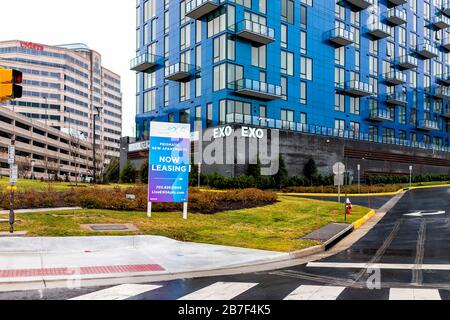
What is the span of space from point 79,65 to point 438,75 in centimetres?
11698

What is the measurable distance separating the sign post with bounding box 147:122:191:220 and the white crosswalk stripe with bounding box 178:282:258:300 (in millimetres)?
10253

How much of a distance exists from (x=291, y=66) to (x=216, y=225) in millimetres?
36196

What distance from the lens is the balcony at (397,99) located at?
213ft

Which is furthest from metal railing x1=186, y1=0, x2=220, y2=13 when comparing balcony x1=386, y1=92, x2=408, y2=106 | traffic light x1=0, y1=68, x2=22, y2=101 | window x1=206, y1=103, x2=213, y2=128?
traffic light x1=0, y1=68, x2=22, y2=101

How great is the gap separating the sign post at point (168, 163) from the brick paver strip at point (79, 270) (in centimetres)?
840

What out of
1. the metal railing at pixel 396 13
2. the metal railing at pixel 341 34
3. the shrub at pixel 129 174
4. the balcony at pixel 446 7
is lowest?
the shrub at pixel 129 174

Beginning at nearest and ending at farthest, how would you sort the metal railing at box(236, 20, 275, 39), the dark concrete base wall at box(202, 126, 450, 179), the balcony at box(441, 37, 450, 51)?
1. the metal railing at box(236, 20, 275, 39)
2. the dark concrete base wall at box(202, 126, 450, 179)
3. the balcony at box(441, 37, 450, 51)

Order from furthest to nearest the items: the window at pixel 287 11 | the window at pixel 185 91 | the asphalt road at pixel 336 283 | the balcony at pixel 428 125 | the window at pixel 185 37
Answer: the balcony at pixel 428 125 → the window at pixel 185 37 → the window at pixel 185 91 → the window at pixel 287 11 → the asphalt road at pixel 336 283

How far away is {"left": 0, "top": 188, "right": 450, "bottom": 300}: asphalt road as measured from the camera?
26.7 feet

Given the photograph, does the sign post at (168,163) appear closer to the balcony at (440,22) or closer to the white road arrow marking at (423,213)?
the white road arrow marking at (423,213)

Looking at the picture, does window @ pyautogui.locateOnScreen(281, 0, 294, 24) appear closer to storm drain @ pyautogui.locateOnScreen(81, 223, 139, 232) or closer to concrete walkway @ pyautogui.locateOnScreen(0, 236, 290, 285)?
storm drain @ pyautogui.locateOnScreen(81, 223, 139, 232)

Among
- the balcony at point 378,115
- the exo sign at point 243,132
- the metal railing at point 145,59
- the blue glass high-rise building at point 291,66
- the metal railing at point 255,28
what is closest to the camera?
the exo sign at point 243,132

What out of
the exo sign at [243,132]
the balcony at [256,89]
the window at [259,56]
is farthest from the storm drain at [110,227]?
the window at [259,56]

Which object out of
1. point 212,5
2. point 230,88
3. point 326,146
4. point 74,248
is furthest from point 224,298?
point 326,146
